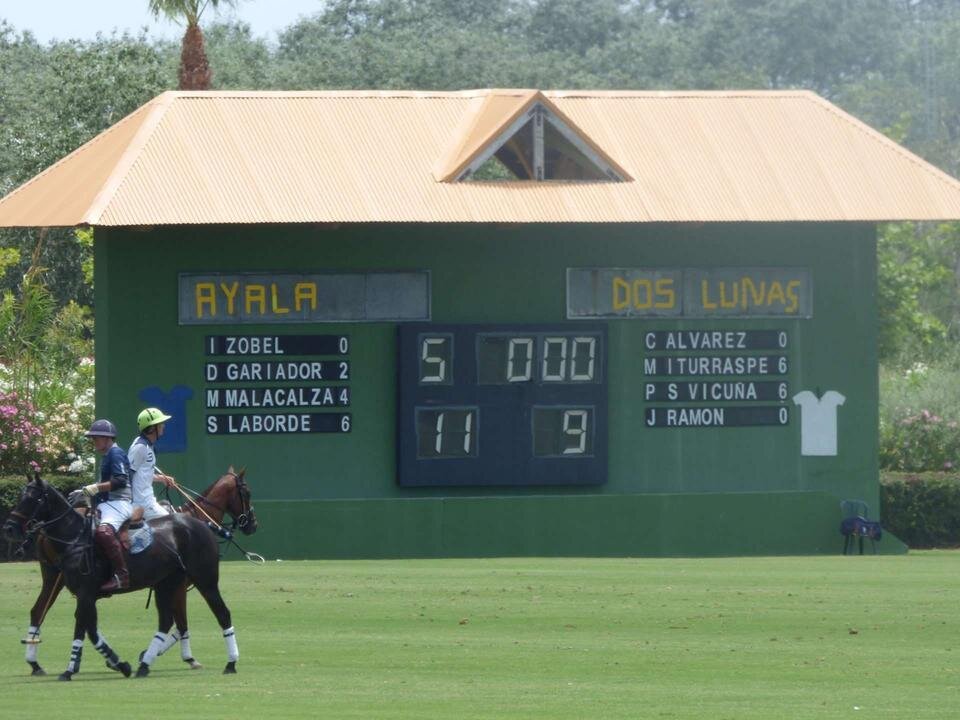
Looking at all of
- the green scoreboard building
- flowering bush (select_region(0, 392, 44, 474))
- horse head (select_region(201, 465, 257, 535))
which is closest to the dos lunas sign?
the green scoreboard building

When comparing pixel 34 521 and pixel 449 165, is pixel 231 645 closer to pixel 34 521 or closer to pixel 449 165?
pixel 34 521

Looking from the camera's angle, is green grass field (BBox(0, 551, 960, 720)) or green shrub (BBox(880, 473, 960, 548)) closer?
green grass field (BBox(0, 551, 960, 720))

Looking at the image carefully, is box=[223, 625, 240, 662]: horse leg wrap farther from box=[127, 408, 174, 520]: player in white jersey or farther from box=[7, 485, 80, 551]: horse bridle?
box=[7, 485, 80, 551]: horse bridle

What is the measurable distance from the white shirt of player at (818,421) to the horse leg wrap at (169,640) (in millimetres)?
14556

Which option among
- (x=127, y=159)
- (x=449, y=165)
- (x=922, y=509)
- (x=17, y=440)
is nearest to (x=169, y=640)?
(x=127, y=159)

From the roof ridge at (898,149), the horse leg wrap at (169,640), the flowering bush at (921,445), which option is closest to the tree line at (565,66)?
the flowering bush at (921,445)

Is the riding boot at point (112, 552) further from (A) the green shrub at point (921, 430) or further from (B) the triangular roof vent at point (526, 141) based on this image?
(A) the green shrub at point (921, 430)

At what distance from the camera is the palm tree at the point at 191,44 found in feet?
123

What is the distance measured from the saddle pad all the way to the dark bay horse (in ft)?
0.15

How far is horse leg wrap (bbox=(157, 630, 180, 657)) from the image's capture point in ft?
52.8

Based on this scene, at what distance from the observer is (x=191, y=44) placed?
37.4 metres

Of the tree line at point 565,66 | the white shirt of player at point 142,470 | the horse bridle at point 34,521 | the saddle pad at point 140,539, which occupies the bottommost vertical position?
the saddle pad at point 140,539

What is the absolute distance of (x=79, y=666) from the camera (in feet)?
52.3

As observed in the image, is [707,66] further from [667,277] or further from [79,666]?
[79,666]
